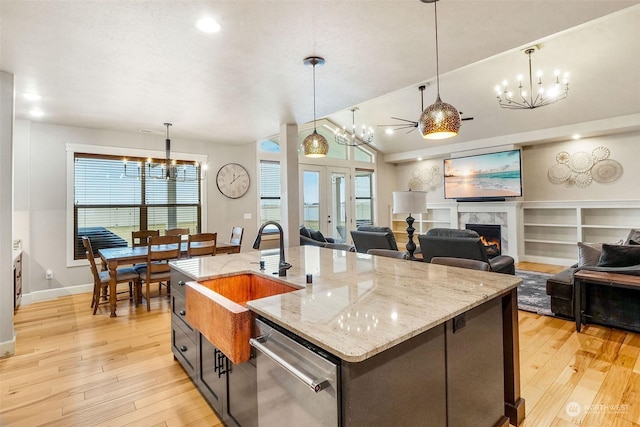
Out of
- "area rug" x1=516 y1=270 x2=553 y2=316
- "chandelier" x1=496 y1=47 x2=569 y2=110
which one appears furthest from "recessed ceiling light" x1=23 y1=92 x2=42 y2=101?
"chandelier" x1=496 y1=47 x2=569 y2=110

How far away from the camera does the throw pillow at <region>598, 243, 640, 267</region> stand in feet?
10.2

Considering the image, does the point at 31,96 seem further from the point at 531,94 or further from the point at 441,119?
the point at 531,94

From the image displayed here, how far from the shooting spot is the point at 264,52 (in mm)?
2598

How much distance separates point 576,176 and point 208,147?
7.22 meters

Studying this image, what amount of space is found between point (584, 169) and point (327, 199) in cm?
527

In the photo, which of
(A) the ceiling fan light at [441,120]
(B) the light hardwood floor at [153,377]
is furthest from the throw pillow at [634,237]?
(A) the ceiling fan light at [441,120]

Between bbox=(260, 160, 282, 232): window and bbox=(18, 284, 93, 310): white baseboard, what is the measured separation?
3.17 m

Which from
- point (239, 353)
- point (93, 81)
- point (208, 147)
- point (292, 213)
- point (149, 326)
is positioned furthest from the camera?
point (208, 147)

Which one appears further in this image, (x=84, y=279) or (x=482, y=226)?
(x=482, y=226)

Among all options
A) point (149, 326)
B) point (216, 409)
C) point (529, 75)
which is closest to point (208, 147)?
point (149, 326)

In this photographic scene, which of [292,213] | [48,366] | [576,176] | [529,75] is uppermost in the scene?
[529,75]

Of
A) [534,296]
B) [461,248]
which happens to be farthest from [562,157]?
[461,248]

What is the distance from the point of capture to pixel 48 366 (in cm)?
266

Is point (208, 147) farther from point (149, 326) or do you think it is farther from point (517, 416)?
point (517, 416)
